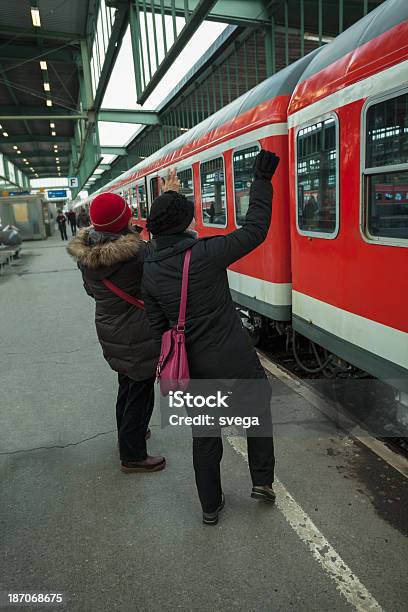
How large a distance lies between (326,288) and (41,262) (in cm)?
1598

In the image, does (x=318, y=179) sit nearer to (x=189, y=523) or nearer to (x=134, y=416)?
(x=134, y=416)

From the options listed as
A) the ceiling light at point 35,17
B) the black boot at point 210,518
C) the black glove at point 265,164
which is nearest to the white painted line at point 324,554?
the black boot at point 210,518

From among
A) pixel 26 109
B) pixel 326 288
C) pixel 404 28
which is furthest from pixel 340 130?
pixel 26 109

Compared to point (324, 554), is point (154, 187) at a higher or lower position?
higher

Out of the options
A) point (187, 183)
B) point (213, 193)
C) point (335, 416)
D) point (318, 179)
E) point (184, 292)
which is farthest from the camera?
point (187, 183)

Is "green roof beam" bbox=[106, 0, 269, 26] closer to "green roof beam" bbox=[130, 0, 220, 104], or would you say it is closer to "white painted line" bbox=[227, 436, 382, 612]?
"green roof beam" bbox=[130, 0, 220, 104]

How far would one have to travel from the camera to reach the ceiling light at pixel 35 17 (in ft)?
51.6

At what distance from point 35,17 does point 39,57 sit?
2.66 metres

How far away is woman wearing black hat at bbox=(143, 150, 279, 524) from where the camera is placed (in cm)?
243

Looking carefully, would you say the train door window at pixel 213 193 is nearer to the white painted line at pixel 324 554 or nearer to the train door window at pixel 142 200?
the white painted line at pixel 324 554

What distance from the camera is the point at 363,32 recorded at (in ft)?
11.0

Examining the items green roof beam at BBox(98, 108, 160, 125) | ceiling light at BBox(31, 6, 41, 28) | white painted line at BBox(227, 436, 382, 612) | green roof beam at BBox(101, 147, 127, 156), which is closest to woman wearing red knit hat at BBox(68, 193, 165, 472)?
white painted line at BBox(227, 436, 382, 612)

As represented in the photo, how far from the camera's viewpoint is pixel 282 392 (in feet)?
15.4

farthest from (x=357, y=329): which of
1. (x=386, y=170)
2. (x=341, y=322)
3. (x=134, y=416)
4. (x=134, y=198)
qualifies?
(x=134, y=198)
